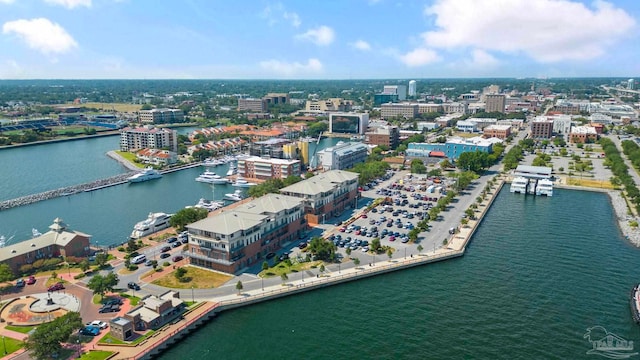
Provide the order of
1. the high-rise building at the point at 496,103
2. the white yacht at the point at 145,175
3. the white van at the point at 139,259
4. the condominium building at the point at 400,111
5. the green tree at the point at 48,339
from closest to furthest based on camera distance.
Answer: the green tree at the point at 48,339, the white van at the point at 139,259, the white yacht at the point at 145,175, the condominium building at the point at 400,111, the high-rise building at the point at 496,103

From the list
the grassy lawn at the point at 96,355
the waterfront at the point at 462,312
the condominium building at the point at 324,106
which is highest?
the condominium building at the point at 324,106

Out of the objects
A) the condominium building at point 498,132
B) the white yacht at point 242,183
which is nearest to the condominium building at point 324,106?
the condominium building at point 498,132

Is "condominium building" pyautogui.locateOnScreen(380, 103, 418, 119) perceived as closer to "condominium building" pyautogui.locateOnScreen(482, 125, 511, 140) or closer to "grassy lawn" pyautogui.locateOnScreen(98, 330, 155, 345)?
"condominium building" pyautogui.locateOnScreen(482, 125, 511, 140)

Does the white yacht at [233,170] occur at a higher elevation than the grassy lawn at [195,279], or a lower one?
higher

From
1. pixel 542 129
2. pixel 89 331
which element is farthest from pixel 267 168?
pixel 542 129

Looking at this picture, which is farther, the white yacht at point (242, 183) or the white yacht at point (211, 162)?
the white yacht at point (211, 162)

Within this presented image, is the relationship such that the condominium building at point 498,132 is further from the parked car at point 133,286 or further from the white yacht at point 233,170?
the parked car at point 133,286

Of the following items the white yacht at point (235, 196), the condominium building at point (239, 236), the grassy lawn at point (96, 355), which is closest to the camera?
the grassy lawn at point (96, 355)
